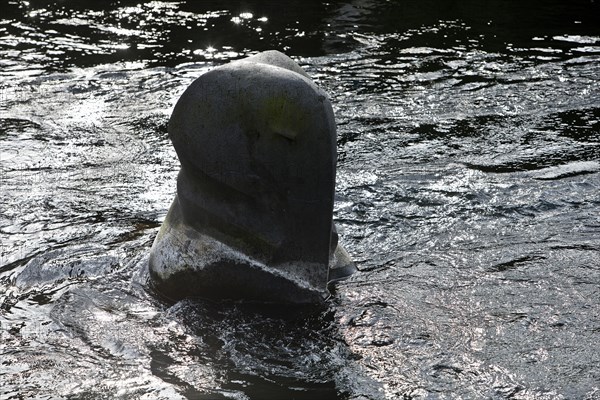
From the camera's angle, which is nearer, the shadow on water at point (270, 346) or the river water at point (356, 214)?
the shadow on water at point (270, 346)

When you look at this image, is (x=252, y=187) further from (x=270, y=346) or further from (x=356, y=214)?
(x=356, y=214)

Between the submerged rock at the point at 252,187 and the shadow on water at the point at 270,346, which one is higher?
the submerged rock at the point at 252,187

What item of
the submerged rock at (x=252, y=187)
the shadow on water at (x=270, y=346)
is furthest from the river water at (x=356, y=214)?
the submerged rock at (x=252, y=187)

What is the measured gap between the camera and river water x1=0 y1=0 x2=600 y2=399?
4.99m

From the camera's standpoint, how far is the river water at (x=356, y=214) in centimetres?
499

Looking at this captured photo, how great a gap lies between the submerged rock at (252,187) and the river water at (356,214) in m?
0.21

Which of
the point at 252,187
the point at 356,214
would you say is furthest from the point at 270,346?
the point at 356,214

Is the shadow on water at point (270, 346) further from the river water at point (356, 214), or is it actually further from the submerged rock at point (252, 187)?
the submerged rock at point (252, 187)

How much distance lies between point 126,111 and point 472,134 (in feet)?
11.4

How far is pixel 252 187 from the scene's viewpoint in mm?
5488

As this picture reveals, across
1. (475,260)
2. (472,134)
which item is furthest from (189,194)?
(472,134)

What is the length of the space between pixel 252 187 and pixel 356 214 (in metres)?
1.72

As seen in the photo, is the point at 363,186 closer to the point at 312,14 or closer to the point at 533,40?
the point at 533,40

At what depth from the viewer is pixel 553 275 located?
6.00m
